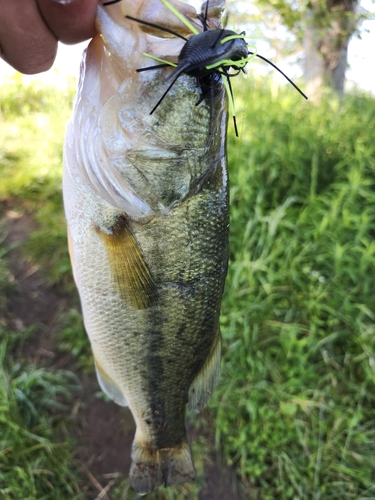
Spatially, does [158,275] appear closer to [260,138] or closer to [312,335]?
[312,335]

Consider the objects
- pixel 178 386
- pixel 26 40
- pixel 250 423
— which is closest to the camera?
pixel 26 40

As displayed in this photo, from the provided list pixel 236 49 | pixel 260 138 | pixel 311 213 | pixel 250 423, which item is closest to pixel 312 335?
pixel 250 423

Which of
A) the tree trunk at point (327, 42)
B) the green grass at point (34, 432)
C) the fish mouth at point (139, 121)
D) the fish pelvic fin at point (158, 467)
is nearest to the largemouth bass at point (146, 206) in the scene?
the fish mouth at point (139, 121)

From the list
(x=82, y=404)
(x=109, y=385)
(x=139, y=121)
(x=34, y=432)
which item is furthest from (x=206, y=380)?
(x=82, y=404)

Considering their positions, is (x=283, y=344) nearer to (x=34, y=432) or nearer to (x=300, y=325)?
(x=300, y=325)

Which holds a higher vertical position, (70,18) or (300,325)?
(70,18)

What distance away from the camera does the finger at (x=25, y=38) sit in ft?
3.01

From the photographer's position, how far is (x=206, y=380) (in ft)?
4.37

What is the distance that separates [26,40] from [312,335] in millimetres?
2222

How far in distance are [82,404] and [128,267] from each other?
195 cm

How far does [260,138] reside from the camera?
2994mm

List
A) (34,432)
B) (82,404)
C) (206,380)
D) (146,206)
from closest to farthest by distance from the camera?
(146,206) < (206,380) < (34,432) < (82,404)

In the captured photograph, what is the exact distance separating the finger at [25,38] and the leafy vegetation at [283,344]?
1667 mm

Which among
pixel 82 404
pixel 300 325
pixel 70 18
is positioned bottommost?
pixel 82 404
